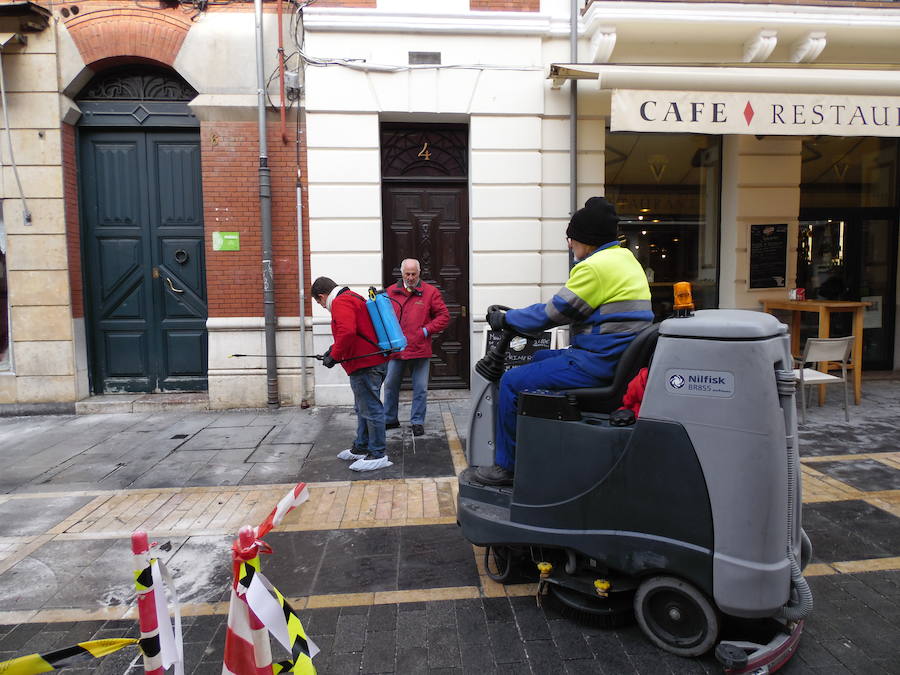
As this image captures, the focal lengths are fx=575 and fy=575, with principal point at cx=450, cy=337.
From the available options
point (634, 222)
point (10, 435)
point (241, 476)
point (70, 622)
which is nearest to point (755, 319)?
point (70, 622)

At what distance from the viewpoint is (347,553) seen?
11.9 ft

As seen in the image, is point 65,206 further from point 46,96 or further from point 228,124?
point 228,124

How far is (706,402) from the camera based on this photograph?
7.64ft

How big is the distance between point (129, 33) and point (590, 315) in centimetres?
769

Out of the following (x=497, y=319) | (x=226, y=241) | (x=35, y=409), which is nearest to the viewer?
(x=497, y=319)

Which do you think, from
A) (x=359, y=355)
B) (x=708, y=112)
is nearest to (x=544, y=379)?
(x=359, y=355)

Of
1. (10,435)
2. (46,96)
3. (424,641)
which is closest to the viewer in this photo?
(424,641)

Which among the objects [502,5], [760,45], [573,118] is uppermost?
[502,5]

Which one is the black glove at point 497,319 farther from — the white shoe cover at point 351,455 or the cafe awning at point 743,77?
the cafe awning at point 743,77

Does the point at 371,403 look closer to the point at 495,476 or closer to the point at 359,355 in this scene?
the point at 359,355

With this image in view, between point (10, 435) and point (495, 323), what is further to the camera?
point (10, 435)

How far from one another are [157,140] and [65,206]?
1.47 meters

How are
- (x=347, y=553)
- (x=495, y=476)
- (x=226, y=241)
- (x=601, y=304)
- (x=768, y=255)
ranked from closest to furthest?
(x=601, y=304), (x=495, y=476), (x=347, y=553), (x=226, y=241), (x=768, y=255)

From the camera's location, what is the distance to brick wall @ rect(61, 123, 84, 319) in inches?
296
